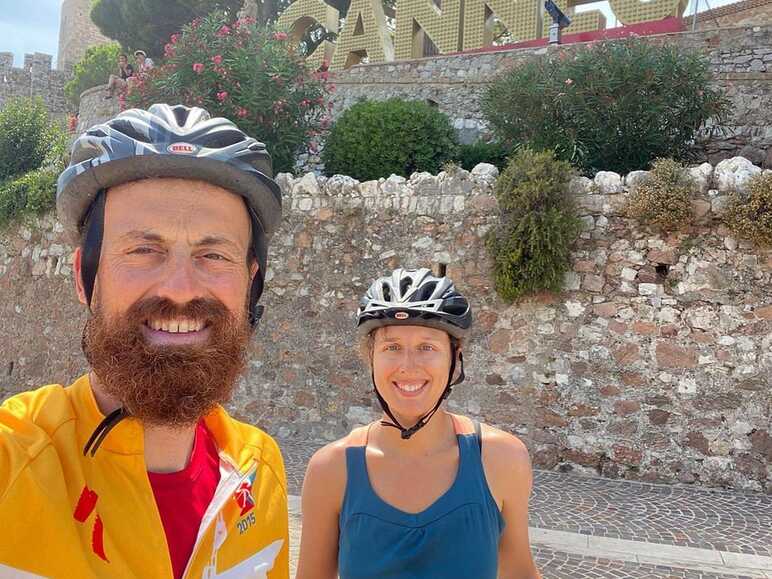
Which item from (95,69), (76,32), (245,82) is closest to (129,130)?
(245,82)

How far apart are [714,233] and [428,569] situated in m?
5.30

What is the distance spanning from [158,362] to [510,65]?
13.0 m

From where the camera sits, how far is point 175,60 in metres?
10.2

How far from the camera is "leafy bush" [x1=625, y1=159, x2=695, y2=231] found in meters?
6.09

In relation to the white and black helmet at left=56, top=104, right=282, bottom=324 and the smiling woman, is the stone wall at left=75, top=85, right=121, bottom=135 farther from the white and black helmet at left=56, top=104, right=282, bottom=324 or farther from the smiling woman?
the white and black helmet at left=56, top=104, right=282, bottom=324

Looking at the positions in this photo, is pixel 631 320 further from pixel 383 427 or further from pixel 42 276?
pixel 42 276

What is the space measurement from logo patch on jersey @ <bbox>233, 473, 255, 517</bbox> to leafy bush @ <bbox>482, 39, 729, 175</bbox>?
25.0 feet

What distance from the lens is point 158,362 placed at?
54.7 inches

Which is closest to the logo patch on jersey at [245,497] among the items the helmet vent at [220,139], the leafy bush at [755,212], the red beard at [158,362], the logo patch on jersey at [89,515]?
the red beard at [158,362]

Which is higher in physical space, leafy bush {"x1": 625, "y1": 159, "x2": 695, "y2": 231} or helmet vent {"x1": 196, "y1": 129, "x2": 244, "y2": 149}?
leafy bush {"x1": 625, "y1": 159, "x2": 695, "y2": 231}

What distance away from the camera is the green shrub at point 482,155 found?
10.5m

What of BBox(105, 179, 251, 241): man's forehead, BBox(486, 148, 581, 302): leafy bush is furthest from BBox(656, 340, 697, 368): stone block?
BBox(105, 179, 251, 241): man's forehead

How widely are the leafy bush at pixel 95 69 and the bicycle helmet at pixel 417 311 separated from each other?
2221 cm

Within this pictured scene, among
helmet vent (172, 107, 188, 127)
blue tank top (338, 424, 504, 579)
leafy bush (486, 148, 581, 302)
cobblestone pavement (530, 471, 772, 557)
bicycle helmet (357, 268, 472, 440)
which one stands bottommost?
cobblestone pavement (530, 471, 772, 557)
